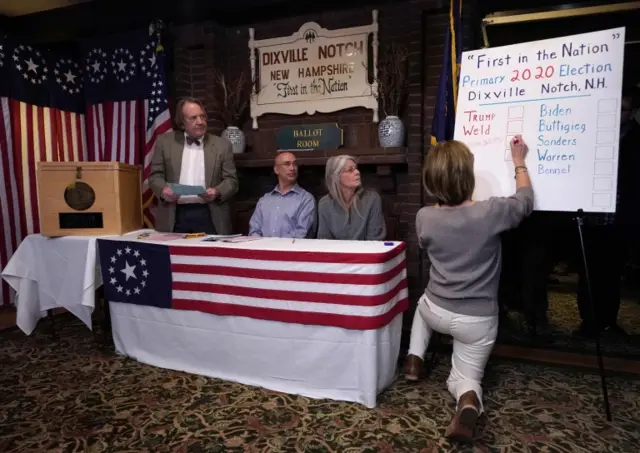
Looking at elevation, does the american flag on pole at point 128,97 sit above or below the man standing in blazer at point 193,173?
above

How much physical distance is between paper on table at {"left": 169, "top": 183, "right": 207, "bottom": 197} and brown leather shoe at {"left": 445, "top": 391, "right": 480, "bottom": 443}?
1883mm

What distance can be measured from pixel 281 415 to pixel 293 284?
58 cm

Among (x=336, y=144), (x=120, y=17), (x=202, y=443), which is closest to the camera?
(x=202, y=443)

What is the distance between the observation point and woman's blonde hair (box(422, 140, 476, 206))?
183cm

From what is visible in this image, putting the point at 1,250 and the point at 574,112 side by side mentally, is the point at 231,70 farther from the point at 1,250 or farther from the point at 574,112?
the point at 574,112

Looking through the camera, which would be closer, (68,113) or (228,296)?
(228,296)

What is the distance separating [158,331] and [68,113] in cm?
261

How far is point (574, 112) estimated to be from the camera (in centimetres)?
197

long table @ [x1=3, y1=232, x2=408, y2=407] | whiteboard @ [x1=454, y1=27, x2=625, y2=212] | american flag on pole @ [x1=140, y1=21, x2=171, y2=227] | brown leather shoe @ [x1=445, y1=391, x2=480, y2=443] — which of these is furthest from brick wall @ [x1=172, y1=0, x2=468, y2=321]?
brown leather shoe @ [x1=445, y1=391, x2=480, y2=443]

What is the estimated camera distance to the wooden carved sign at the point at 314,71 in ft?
11.5

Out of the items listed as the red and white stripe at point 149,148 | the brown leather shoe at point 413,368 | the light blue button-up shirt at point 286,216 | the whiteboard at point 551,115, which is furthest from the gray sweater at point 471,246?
the red and white stripe at point 149,148

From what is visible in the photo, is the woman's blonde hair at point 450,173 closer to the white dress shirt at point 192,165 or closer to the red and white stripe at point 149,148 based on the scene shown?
the white dress shirt at point 192,165

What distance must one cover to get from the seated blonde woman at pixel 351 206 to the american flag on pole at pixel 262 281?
1.53 ft

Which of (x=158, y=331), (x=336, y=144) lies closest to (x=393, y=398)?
(x=158, y=331)
